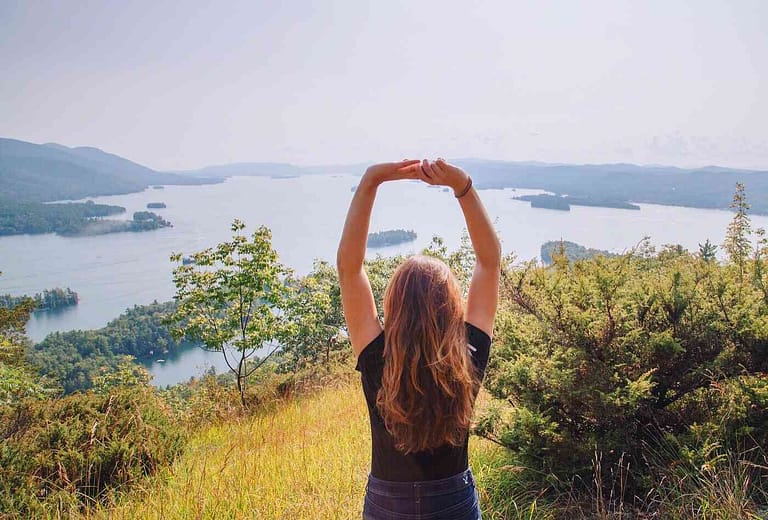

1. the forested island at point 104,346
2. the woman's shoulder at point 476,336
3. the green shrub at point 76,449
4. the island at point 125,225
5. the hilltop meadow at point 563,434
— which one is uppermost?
the woman's shoulder at point 476,336

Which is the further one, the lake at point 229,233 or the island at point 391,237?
the lake at point 229,233

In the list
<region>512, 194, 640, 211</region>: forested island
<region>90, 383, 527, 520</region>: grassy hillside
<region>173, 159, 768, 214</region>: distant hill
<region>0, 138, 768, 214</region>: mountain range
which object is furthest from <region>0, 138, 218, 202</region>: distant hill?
<region>90, 383, 527, 520</region>: grassy hillside

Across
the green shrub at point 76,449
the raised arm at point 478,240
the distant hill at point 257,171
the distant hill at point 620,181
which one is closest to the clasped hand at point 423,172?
the raised arm at point 478,240

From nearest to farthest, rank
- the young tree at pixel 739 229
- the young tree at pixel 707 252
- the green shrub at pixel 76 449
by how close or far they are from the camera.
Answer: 1. the green shrub at pixel 76 449
2. the young tree at pixel 707 252
3. the young tree at pixel 739 229

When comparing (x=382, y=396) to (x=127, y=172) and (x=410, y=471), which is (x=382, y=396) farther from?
(x=127, y=172)

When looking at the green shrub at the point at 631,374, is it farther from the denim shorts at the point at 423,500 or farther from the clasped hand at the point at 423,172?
the clasped hand at the point at 423,172

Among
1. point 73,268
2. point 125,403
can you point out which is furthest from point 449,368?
point 73,268

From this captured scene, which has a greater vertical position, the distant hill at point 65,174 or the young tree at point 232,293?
the distant hill at point 65,174

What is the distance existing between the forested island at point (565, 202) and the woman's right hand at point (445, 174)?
4483 cm

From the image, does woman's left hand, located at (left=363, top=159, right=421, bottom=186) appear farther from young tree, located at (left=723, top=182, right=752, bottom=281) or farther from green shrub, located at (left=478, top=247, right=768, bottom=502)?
young tree, located at (left=723, top=182, right=752, bottom=281)

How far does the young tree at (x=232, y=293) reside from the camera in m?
10.5

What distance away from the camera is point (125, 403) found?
4.80m

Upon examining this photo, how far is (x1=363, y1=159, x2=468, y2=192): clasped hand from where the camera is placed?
5.61ft

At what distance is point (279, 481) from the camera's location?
3.29 metres
